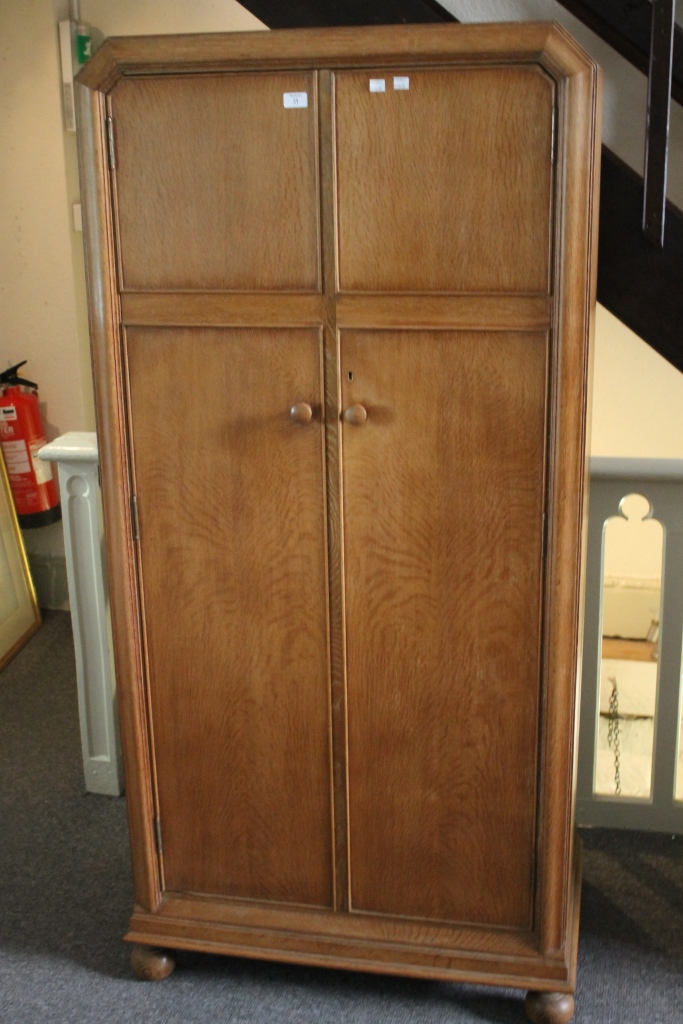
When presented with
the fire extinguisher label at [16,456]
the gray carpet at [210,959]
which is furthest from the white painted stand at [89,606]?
the fire extinguisher label at [16,456]

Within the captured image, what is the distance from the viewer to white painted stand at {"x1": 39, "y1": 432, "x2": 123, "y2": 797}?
8.36 ft

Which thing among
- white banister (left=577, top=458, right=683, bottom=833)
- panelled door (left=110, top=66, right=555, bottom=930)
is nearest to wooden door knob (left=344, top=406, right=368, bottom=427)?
panelled door (left=110, top=66, right=555, bottom=930)

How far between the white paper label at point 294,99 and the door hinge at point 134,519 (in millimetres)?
695

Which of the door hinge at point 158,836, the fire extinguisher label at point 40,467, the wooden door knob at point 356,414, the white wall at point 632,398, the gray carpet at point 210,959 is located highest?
the wooden door knob at point 356,414

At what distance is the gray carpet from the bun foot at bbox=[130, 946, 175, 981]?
0.05 ft

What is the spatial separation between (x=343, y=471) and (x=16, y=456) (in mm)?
→ 2217

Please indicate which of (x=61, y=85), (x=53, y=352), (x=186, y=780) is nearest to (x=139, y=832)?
(x=186, y=780)

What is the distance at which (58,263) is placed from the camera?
11.9 feet

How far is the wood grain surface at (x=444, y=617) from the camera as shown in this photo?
1.75 meters

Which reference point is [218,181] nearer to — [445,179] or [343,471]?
[445,179]

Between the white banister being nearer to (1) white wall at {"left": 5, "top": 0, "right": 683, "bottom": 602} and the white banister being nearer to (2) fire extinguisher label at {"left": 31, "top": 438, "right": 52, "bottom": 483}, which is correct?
(1) white wall at {"left": 5, "top": 0, "right": 683, "bottom": 602}

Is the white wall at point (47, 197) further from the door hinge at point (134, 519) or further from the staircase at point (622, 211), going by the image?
the door hinge at point (134, 519)

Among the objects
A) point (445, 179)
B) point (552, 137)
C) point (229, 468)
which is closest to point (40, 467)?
point (229, 468)

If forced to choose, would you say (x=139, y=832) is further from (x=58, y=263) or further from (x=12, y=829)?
(x=58, y=263)
